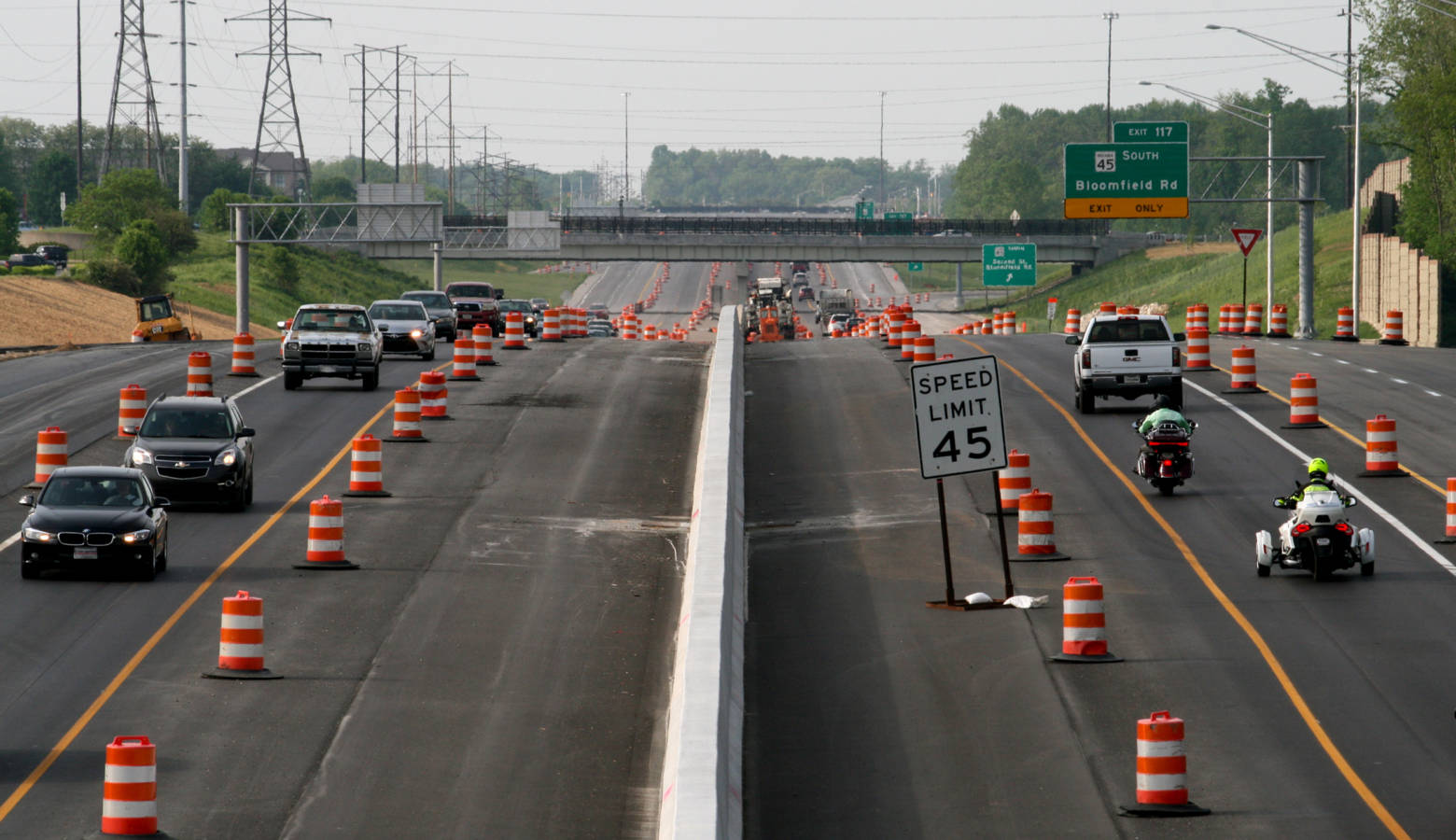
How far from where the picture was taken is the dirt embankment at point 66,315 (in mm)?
75688

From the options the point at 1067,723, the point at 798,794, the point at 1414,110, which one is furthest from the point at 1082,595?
the point at 1414,110

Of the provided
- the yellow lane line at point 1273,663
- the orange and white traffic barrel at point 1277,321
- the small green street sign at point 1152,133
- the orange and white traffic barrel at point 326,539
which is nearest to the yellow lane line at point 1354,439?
the yellow lane line at point 1273,663

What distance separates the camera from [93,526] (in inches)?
797

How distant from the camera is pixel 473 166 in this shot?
196 meters

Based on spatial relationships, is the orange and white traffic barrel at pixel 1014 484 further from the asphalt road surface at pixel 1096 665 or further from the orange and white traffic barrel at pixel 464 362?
the orange and white traffic barrel at pixel 464 362

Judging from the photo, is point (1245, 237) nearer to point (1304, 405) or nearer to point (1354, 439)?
point (1304, 405)

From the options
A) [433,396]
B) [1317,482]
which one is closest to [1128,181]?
[433,396]

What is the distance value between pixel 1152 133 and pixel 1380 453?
123 ft

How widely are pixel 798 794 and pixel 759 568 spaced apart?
8337 millimetres

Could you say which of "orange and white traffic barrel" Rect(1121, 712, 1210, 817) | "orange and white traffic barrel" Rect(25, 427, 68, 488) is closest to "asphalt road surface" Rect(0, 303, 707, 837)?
"orange and white traffic barrel" Rect(25, 427, 68, 488)

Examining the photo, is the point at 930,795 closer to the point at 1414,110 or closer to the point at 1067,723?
the point at 1067,723

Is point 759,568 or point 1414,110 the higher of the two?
point 1414,110

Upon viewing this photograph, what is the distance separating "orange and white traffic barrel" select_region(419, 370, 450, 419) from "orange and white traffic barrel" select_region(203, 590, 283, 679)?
1727cm

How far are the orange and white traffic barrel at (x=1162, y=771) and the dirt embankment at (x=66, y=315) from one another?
65.3 m
